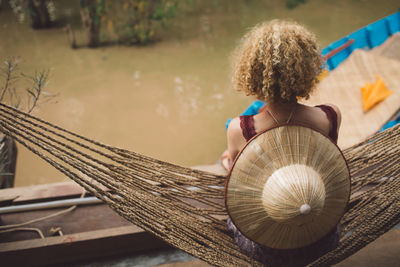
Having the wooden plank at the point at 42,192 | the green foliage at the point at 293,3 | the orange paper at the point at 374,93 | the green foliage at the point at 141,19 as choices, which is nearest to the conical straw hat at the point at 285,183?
the wooden plank at the point at 42,192

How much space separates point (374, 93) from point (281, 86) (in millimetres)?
1281

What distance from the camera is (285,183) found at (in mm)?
721

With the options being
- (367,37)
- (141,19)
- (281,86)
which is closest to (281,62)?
(281,86)

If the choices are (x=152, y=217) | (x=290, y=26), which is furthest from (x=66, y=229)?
(x=290, y=26)

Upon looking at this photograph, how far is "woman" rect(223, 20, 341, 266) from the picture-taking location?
777 mm

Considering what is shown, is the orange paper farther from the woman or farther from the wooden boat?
the woman

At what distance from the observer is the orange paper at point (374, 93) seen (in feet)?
5.94

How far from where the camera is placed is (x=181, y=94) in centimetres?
302

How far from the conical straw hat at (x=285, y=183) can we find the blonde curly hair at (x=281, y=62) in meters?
0.10

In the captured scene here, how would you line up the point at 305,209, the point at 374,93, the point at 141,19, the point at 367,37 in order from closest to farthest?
the point at 305,209, the point at 374,93, the point at 367,37, the point at 141,19

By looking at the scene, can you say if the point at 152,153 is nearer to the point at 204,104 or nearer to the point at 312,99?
the point at 204,104

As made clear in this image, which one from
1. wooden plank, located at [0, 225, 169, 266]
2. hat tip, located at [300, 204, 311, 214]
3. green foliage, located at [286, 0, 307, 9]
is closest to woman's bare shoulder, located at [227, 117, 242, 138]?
hat tip, located at [300, 204, 311, 214]

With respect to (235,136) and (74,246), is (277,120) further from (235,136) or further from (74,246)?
(74,246)

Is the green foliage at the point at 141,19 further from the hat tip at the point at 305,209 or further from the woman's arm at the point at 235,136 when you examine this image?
the hat tip at the point at 305,209
